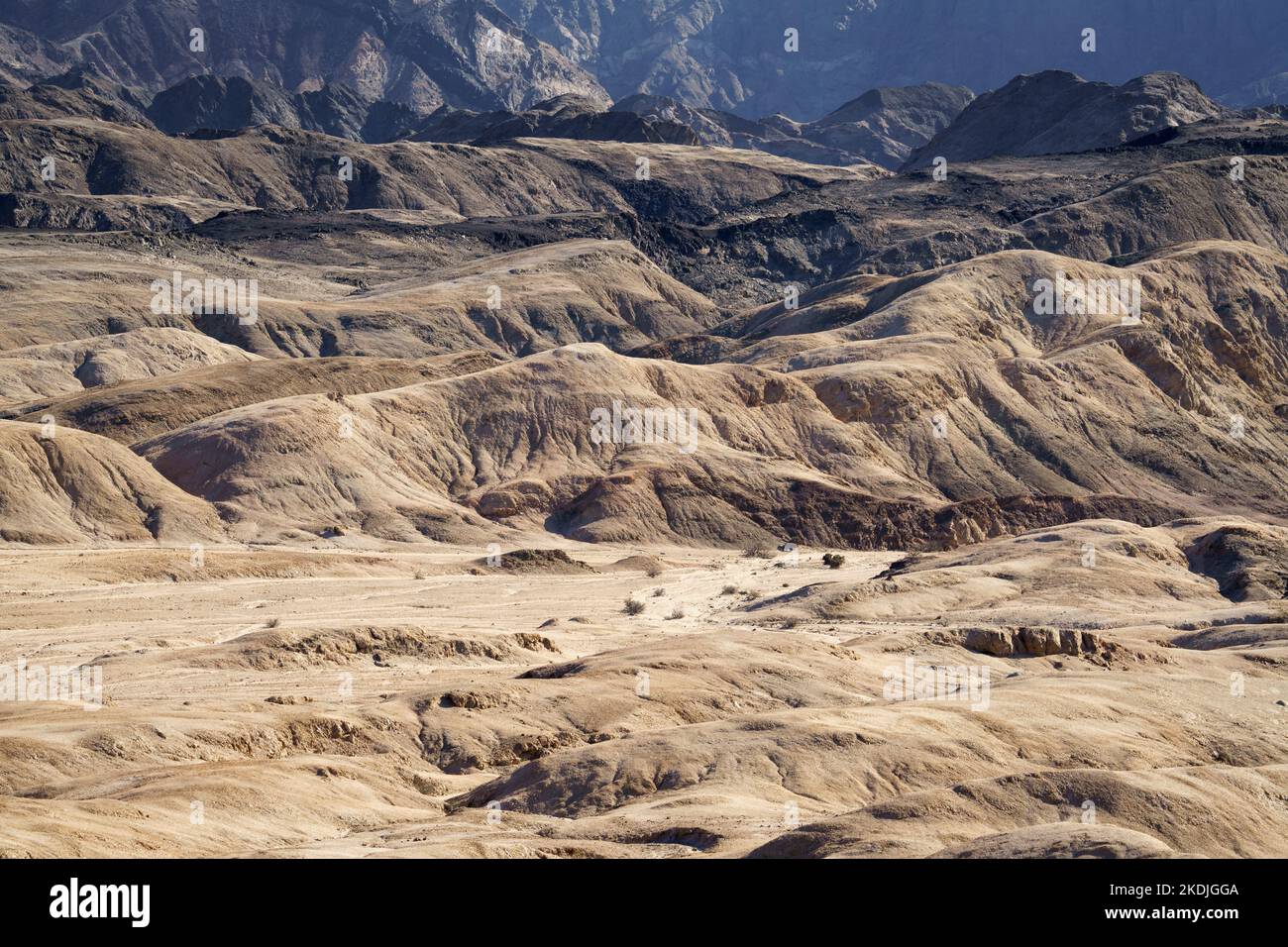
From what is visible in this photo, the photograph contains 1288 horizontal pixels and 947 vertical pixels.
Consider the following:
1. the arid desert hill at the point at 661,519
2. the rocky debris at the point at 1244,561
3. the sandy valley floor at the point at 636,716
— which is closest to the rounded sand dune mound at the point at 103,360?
the arid desert hill at the point at 661,519

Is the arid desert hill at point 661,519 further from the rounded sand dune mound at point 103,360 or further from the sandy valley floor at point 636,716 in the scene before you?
the rounded sand dune mound at point 103,360

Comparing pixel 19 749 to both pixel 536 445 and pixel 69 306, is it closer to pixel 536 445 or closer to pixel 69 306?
pixel 536 445

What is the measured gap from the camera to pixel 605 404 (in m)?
79.6

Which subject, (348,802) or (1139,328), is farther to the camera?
(1139,328)

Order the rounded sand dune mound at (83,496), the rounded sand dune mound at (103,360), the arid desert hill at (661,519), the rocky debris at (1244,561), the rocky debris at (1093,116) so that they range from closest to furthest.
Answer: the arid desert hill at (661,519) → the rocky debris at (1244,561) → the rounded sand dune mound at (83,496) → the rounded sand dune mound at (103,360) → the rocky debris at (1093,116)

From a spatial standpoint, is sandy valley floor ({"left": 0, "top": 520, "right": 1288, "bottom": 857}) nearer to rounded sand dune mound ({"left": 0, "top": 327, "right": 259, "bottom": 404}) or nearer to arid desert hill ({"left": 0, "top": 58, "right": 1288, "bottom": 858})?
arid desert hill ({"left": 0, "top": 58, "right": 1288, "bottom": 858})

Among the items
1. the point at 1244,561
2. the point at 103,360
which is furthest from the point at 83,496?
the point at 1244,561

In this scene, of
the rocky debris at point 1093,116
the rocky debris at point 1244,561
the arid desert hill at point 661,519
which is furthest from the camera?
the rocky debris at point 1093,116

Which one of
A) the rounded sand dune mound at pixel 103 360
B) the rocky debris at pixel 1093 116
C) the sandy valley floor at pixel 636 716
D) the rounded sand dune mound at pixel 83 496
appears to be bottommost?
the sandy valley floor at pixel 636 716

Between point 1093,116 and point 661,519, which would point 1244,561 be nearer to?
point 661,519

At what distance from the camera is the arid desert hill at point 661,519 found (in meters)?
27.2

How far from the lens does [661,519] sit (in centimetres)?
7288
